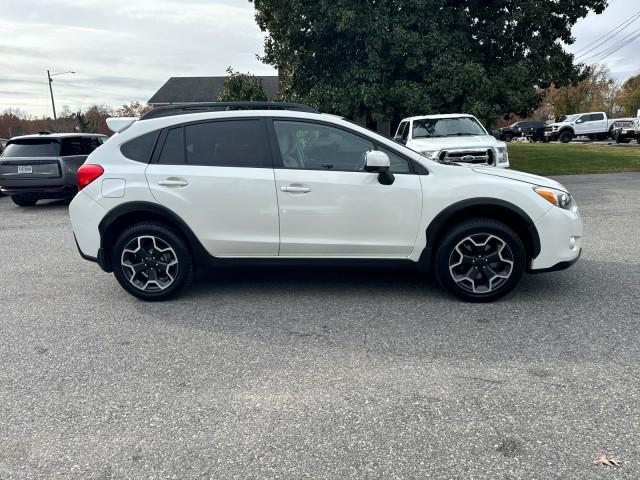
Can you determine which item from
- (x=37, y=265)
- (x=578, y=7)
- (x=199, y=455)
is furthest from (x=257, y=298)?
(x=578, y=7)

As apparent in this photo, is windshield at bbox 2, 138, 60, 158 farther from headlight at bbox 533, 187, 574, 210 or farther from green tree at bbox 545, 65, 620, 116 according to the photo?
green tree at bbox 545, 65, 620, 116

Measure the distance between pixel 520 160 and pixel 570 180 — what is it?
7.29 meters

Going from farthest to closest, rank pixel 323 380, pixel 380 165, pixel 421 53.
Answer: pixel 421 53
pixel 380 165
pixel 323 380

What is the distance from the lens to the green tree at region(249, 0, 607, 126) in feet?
47.6

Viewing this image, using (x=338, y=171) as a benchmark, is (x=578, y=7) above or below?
above

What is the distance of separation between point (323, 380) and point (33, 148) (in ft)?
34.9

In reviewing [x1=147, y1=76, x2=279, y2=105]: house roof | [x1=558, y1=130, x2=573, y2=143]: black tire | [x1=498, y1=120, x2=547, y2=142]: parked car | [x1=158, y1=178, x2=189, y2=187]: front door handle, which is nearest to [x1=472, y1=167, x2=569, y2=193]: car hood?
[x1=158, y1=178, x2=189, y2=187]: front door handle

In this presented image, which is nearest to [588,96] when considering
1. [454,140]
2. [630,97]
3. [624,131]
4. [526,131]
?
[630,97]

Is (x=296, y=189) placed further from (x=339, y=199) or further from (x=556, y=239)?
(x=556, y=239)

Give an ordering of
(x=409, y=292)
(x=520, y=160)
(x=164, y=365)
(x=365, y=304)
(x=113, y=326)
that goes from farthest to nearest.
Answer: (x=520, y=160) → (x=409, y=292) → (x=365, y=304) → (x=113, y=326) → (x=164, y=365)

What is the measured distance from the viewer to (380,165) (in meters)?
4.26

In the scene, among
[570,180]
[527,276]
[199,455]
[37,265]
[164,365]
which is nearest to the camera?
[199,455]

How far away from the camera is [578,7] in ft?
53.7

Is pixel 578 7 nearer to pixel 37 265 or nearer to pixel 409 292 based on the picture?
pixel 409 292
